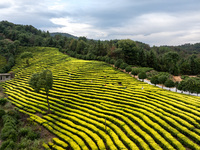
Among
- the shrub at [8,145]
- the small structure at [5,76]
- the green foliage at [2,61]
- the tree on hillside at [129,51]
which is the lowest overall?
the shrub at [8,145]

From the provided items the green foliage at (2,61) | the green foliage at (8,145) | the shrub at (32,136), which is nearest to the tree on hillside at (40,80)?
the shrub at (32,136)

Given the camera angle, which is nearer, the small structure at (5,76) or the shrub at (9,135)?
the shrub at (9,135)

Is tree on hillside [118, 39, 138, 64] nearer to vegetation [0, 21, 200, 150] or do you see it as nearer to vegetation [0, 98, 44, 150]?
vegetation [0, 21, 200, 150]

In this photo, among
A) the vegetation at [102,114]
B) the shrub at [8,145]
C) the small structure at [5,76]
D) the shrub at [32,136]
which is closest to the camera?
the vegetation at [102,114]

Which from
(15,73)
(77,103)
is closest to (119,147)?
(77,103)

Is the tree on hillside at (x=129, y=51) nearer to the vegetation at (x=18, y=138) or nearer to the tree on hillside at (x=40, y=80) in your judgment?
the tree on hillside at (x=40, y=80)

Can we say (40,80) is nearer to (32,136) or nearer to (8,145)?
(32,136)

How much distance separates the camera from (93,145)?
18.8 m

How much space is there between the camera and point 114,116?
25.2 meters

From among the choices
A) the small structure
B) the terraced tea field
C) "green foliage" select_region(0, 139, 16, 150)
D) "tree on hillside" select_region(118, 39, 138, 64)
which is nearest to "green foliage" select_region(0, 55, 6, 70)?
the small structure

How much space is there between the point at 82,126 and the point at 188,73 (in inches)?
2766

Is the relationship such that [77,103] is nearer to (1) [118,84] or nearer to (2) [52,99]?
(2) [52,99]

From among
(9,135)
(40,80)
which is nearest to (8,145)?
(9,135)

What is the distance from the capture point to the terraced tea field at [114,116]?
18844 millimetres
